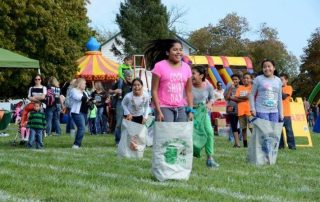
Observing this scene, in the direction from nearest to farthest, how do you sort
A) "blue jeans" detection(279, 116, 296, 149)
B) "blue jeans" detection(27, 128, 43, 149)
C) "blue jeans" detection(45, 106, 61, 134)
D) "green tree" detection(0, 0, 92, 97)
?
"blue jeans" detection(27, 128, 43, 149), "blue jeans" detection(279, 116, 296, 149), "blue jeans" detection(45, 106, 61, 134), "green tree" detection(0, 0, 92, 97)

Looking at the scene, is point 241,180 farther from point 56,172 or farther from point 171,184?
point 56,172

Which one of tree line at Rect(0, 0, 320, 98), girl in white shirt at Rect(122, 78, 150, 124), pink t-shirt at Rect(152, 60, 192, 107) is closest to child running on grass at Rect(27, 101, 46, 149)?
girl in white shirt at Rect(122, 78, 150, 124)

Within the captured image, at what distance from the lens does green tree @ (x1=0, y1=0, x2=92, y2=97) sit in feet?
130

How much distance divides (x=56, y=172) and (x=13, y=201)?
2406mm

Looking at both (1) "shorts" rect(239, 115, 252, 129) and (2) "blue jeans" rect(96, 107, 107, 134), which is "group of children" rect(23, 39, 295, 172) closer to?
(1) "shorts" rect(239, 115, 252, 129)

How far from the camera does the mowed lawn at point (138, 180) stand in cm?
644

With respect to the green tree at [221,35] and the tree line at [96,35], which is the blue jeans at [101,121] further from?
the green tree at [221,35]

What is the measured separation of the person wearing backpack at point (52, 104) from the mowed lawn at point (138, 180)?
6.78 meters

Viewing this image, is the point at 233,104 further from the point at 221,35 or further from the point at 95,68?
the point at 221,35

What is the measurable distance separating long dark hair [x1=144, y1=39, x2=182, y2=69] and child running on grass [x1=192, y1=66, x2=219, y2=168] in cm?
137

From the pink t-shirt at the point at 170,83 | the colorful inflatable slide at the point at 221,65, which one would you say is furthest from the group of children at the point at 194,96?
the colorful inflatable slide at the point at 221,65

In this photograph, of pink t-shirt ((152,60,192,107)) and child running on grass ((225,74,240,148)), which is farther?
child running on grass ((225,74,240,148))

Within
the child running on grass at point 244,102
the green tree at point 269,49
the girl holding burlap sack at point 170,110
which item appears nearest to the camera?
the girl holding burlap sack at point 170,110

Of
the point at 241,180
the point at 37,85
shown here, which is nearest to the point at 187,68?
the point at 241,180
